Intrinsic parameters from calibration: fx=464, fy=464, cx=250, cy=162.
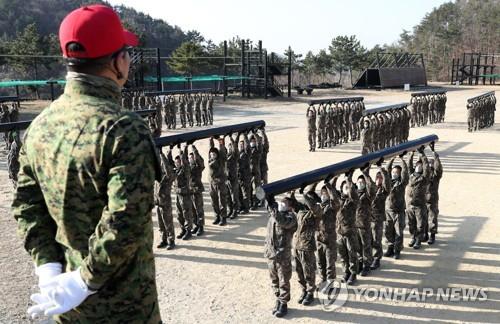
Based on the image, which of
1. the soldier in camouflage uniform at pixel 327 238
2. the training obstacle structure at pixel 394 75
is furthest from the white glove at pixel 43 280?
the training obstacle structure at pixel 394 75

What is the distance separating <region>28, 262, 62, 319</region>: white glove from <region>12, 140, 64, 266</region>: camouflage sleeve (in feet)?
0.11

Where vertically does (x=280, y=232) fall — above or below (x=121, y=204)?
below

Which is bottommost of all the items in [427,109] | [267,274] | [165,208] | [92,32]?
[267,274]

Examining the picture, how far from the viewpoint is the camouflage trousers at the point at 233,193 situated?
865cm

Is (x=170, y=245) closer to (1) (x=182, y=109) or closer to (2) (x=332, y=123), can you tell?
(2) (x=332, y=123)

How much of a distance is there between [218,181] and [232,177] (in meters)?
0.54

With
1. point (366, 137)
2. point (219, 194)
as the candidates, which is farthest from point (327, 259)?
point (366, 137)

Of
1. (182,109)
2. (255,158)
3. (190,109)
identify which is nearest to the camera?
(255,158)

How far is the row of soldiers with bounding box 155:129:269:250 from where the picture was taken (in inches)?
286

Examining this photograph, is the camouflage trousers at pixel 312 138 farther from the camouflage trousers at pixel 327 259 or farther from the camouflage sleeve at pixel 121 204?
the camouflage sleeve at pixel 121 204

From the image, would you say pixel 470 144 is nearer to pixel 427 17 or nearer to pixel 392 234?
pixel 392 234

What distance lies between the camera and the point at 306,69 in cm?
5053

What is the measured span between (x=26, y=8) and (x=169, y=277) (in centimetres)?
7105

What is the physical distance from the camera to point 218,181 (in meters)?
8.16
